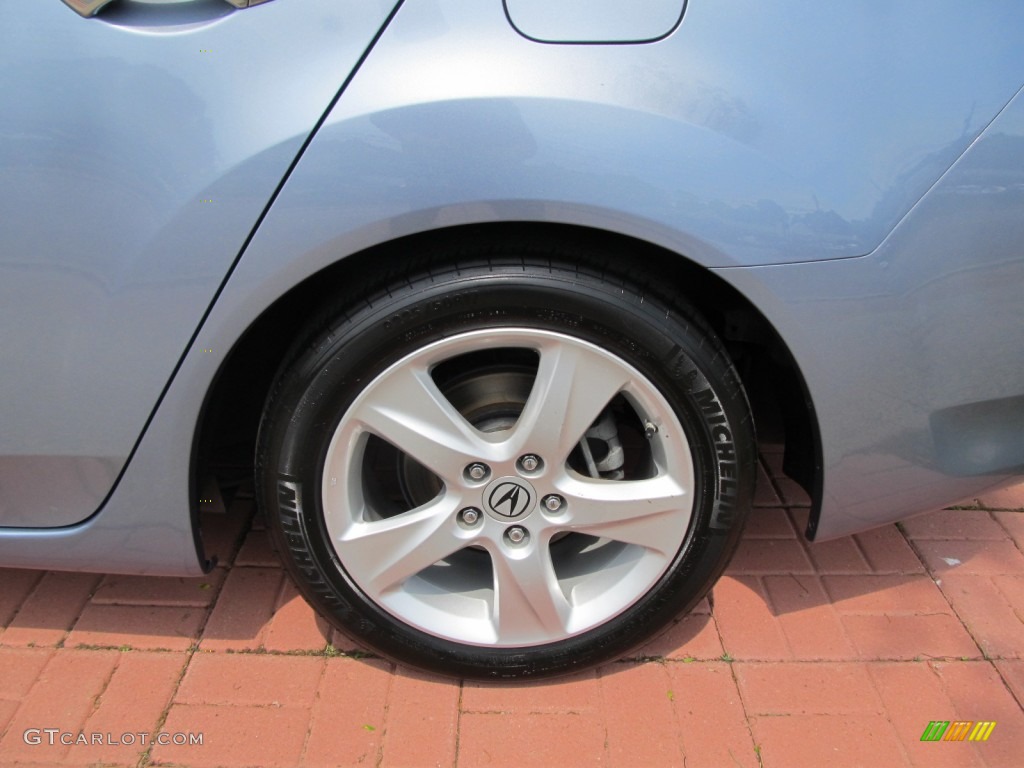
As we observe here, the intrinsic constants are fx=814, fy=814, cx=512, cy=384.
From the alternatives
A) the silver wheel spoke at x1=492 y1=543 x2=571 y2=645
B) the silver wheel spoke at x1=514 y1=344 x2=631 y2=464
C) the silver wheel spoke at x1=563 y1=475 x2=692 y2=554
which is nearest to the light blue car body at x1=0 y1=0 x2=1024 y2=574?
the silver wheel spoke at x1=514 y1=344 x2=631 y2=464

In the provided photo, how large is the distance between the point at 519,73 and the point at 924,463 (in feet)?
3.55

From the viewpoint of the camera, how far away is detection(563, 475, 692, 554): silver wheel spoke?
5.26 feet

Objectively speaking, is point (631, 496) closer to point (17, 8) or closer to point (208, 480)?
point (208, 480)

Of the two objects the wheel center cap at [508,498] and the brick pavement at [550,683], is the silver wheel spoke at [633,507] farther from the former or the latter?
the brick pavement at [550,683]

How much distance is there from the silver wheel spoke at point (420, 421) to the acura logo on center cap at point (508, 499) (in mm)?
86

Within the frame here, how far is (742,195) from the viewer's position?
4.33 ft

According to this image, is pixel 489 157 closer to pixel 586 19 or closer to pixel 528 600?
pixel 586 19

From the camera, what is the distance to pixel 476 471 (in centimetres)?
157

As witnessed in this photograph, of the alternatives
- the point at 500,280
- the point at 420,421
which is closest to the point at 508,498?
the point at 420,421

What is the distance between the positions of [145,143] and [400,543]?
0.86m

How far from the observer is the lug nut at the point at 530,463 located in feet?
5.12

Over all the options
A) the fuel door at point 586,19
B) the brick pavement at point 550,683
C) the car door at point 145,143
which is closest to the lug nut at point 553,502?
the brick pavement at point 550,683

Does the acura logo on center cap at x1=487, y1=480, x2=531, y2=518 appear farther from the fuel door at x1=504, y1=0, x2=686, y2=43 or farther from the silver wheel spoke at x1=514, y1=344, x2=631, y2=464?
the fuel door at x1=504, y1=0, x2=686, y2=43

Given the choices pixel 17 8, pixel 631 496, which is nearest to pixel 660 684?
pixel 631 496
